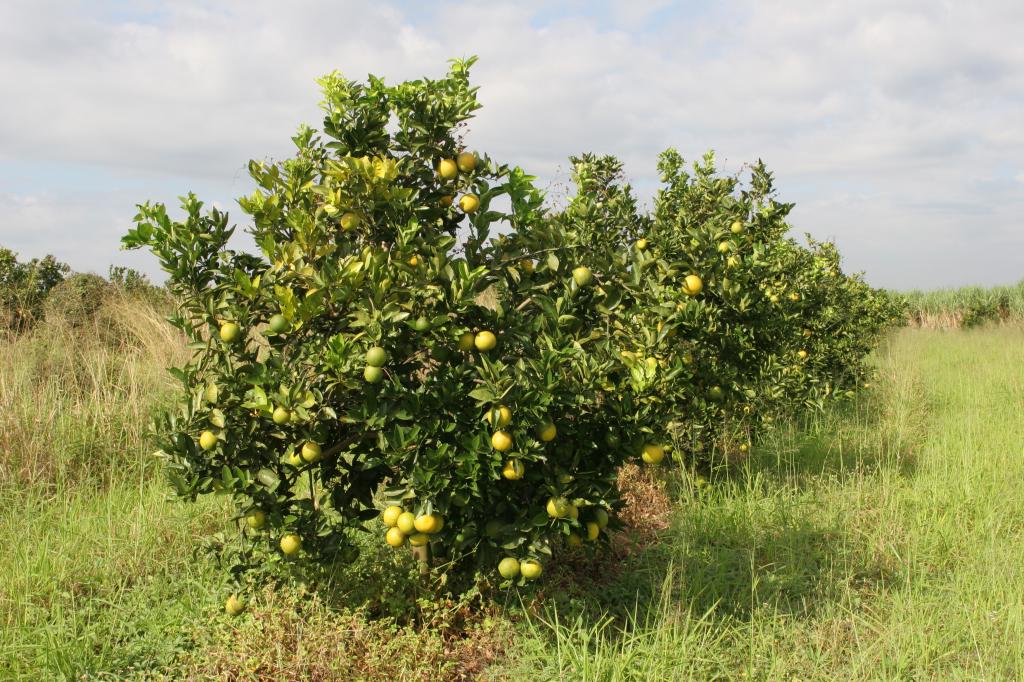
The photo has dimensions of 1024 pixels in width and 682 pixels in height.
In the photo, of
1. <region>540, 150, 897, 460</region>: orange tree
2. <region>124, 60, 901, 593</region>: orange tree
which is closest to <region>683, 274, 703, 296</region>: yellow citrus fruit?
<region>540, 150, 897, 460</region>: orange tree

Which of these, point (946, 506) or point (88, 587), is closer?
point (88, 587)

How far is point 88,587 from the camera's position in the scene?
12.3 feet

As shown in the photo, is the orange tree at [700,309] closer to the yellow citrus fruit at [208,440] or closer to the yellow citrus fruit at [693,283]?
the yellow citrus fruit at [693,283]

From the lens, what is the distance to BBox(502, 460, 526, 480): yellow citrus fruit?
257 cm

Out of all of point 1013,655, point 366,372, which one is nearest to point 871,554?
point 1013,655

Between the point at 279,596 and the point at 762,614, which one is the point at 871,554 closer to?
the point at 762,614

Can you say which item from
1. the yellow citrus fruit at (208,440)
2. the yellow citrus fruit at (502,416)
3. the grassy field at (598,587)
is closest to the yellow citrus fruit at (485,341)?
the yellow citrus fruit at (502,416)

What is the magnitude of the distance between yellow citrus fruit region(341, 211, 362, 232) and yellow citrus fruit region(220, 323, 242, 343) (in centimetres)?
55

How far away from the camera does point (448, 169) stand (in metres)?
2.84

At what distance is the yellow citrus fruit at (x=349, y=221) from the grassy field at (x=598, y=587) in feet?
5.30

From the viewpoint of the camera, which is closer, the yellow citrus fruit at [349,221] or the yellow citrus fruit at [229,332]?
the yellow citrus fruit at [229,332]

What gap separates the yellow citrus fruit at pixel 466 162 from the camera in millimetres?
2855

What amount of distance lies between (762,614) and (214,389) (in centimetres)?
256

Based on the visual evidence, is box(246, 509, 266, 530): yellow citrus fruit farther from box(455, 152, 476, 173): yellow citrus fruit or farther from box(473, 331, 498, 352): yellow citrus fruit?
box(455, 152, 476, 173): yellow citrus fruit
